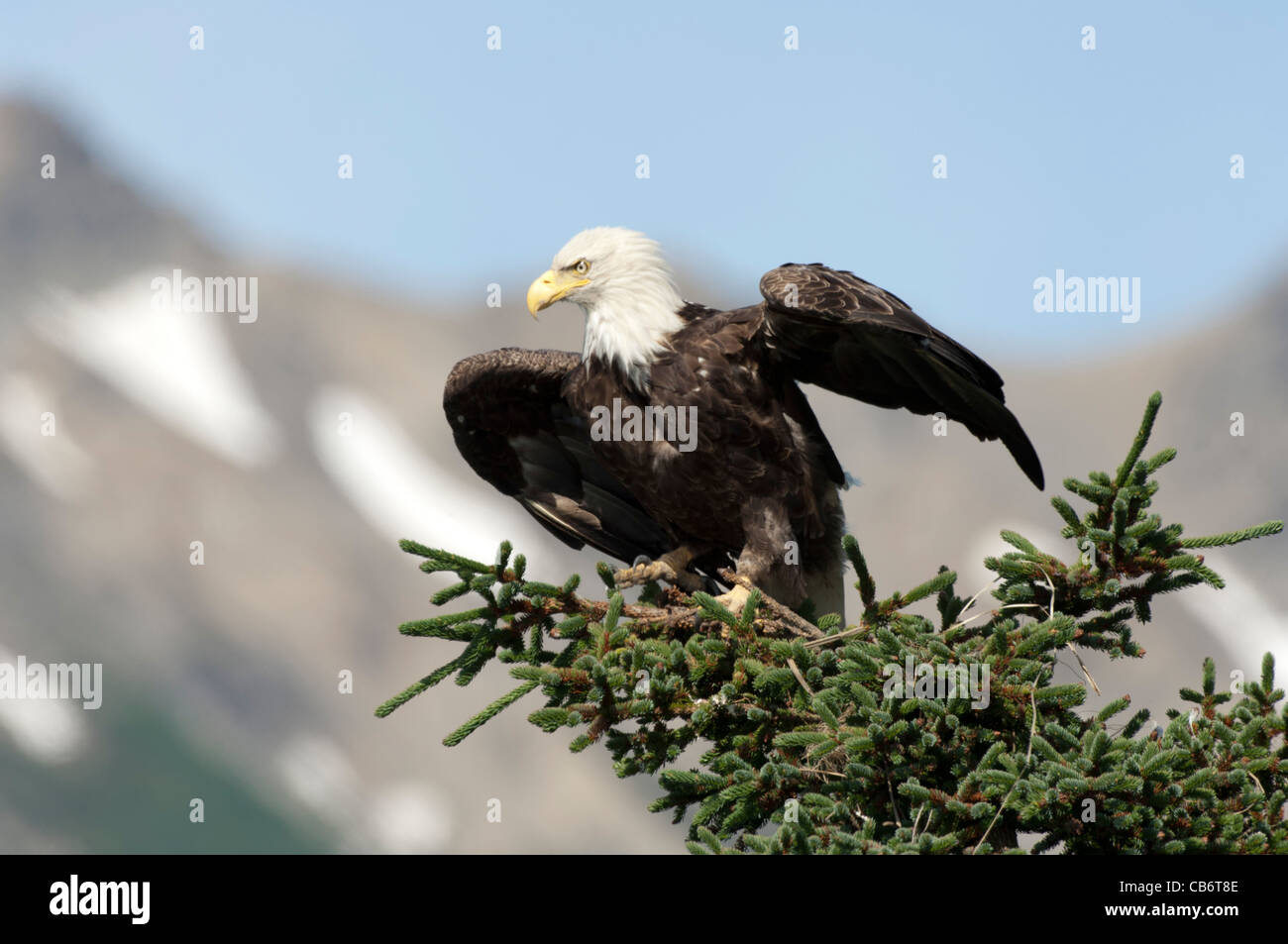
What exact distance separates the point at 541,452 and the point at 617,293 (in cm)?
129

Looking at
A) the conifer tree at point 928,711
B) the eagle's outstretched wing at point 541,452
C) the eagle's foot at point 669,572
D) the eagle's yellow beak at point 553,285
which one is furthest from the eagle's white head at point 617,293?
the conifer tree at point 928,711

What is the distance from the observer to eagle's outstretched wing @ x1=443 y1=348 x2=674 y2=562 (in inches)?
259

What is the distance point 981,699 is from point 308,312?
1780 inches

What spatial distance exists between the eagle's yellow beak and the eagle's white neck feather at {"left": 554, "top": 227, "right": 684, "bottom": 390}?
4 centimetres

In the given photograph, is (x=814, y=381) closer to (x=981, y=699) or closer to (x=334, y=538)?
(x=981, y=699)

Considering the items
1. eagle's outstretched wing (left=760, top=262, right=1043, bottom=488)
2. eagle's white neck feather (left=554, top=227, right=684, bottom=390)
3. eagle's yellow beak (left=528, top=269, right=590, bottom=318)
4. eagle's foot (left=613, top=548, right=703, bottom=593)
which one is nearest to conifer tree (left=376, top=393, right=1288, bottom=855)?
eagle's outstretched wing (left=760, top=262, right=1043, bottom=488)

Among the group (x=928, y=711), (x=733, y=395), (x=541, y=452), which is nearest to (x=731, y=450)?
(x=733, y=395)

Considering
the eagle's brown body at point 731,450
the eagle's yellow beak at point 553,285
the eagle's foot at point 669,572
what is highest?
the eagle's yellow beak at point 553,285

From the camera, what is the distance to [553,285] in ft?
19.9

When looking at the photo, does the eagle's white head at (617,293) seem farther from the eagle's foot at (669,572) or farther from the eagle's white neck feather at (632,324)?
the eagle's foot at (669,572)

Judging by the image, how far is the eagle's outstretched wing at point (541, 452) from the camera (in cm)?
658

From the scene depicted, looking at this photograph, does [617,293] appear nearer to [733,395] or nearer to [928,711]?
[733,395]

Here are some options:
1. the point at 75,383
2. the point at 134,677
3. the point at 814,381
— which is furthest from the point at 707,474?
the point at 75,383

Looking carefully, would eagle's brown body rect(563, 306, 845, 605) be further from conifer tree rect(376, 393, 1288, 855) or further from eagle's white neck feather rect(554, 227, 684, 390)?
conifer tree rect(376, 393, 1288, 855)
